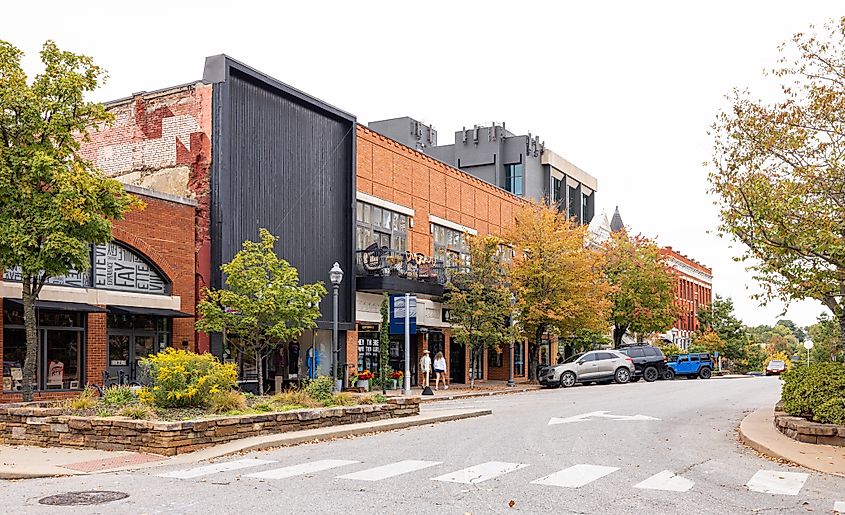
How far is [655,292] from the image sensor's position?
51.7m

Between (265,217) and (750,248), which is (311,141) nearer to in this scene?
(265,217)

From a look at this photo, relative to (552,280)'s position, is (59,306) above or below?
below

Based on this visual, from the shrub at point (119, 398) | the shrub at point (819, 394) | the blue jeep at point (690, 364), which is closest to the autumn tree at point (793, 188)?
the shrub at point (819, 394)

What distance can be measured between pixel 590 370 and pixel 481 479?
2854 cm

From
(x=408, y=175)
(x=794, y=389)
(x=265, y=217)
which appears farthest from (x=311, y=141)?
(x=794, y=389)

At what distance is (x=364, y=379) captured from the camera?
103ft

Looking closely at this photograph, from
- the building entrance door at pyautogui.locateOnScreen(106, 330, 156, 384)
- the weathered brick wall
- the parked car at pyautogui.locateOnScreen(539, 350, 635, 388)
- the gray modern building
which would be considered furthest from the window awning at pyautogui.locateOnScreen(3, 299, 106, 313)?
the gray modern building

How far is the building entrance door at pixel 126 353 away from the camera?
23734 mm

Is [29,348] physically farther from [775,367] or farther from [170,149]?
[775,367]

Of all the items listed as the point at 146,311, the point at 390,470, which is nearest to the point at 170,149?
the point at 146,311

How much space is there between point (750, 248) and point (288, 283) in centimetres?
1251

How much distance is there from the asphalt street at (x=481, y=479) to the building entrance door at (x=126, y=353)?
10.0 meters

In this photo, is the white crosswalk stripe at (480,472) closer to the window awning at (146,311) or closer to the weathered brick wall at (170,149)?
the window awning at (146,311)

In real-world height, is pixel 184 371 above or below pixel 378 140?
below
